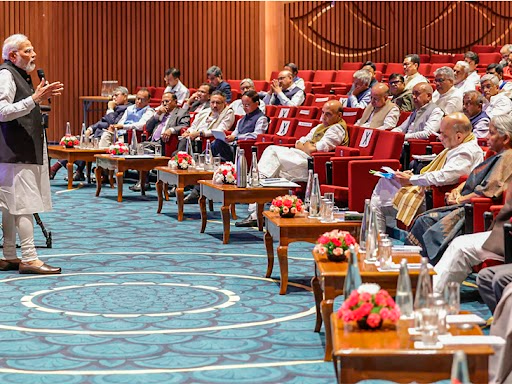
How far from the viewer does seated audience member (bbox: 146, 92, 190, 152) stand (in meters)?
11.1

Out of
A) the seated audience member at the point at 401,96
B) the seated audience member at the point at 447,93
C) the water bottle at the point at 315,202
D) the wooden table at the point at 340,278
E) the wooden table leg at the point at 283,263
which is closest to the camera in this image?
the wooden table at the point at 340,278

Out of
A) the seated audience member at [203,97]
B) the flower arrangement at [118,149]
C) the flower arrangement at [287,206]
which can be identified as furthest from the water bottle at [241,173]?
the seated audience member at [203,97]

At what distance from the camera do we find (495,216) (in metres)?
5.23

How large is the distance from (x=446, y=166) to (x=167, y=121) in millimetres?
5614

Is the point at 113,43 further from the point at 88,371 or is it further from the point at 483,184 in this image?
the point at 88,371

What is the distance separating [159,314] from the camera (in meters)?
5.21

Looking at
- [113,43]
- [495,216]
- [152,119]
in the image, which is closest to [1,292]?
[495,216]

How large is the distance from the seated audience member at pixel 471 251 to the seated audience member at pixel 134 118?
7.36 meters

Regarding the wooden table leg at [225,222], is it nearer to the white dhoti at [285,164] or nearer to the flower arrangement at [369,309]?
the white dhoti at [285,164]

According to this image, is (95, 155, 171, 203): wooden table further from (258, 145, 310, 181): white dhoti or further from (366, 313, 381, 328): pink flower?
(366, 313, 381, 328): pink flower

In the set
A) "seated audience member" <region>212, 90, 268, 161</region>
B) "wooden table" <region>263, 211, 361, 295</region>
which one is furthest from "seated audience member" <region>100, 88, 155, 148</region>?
"wooden table" <region>263, 211, 361, 295</region>

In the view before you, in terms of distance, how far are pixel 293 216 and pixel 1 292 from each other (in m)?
1.76

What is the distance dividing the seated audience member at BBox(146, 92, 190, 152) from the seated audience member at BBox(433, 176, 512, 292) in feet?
20.8

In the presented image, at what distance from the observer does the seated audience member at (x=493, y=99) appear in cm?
909
